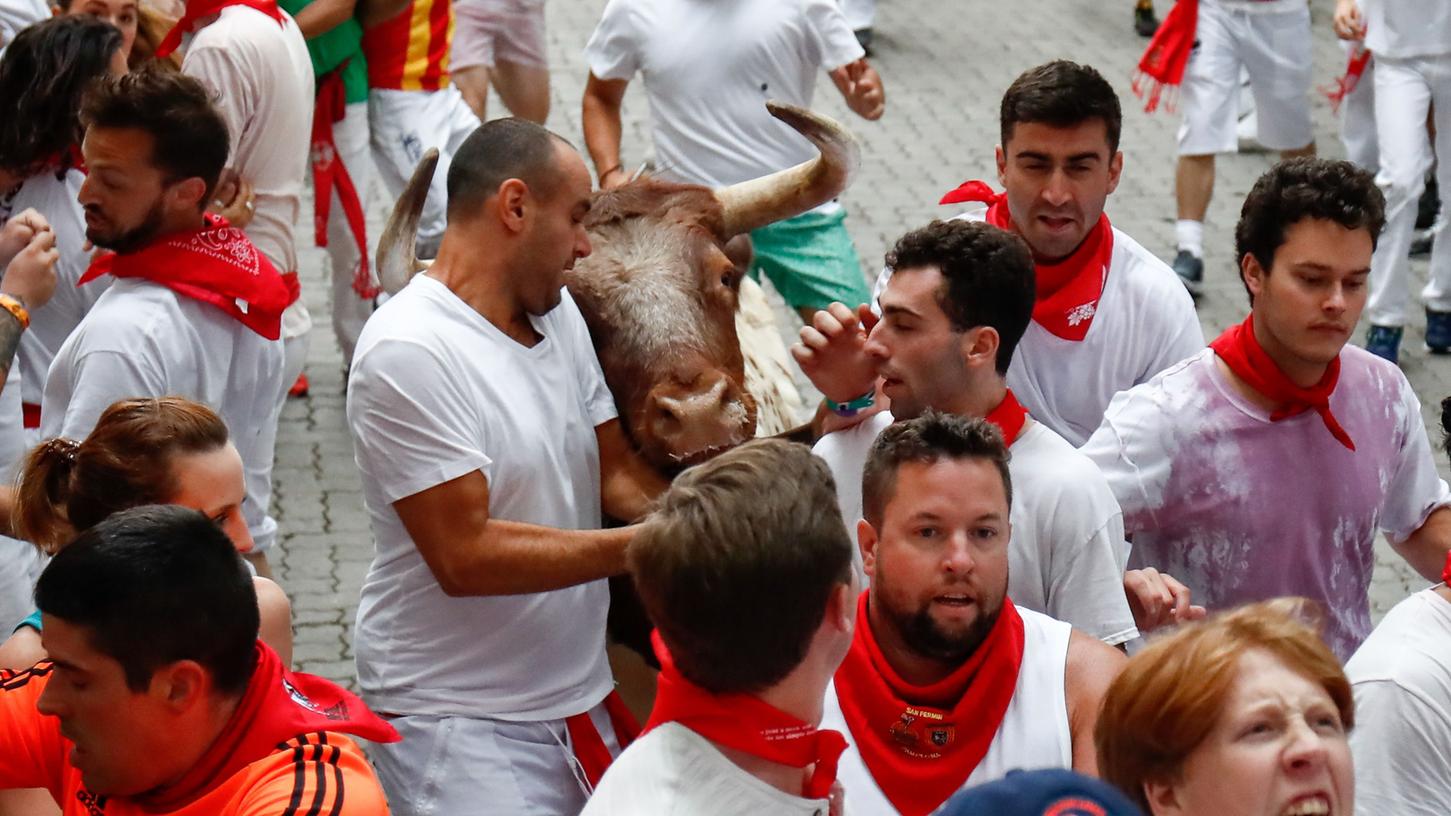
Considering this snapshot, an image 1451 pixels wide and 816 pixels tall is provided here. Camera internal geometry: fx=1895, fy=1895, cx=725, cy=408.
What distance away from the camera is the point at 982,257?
4.46 metres

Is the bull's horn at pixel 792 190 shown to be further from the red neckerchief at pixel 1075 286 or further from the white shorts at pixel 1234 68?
the white shorts at pixel 1234 68

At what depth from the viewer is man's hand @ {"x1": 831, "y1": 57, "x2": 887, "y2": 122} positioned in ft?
24.3

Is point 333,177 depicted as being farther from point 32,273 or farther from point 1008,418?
point 1008,418

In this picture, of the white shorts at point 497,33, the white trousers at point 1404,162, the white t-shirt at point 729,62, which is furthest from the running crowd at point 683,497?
the white trousers at point 1404,162

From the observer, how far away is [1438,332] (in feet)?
32.6

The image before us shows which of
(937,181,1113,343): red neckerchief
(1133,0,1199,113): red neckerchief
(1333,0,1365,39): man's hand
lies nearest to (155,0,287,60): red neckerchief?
(937,181,1113,343): red neckerchief

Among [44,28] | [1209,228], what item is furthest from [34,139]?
[1209,228]

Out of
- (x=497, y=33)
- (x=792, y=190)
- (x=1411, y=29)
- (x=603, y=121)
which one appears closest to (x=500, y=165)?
(x=792, y=190)

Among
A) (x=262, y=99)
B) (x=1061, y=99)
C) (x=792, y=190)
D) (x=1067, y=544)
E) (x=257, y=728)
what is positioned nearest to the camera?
(x=257, y=728)

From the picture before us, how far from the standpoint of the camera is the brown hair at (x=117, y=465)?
394cm

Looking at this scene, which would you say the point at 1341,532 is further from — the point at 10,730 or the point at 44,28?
the point at 44,28

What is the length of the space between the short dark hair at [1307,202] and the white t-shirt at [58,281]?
11.0ft

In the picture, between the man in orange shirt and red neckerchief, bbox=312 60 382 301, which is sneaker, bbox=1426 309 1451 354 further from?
the man in orange shirt

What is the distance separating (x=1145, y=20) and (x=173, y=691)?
13261mm
